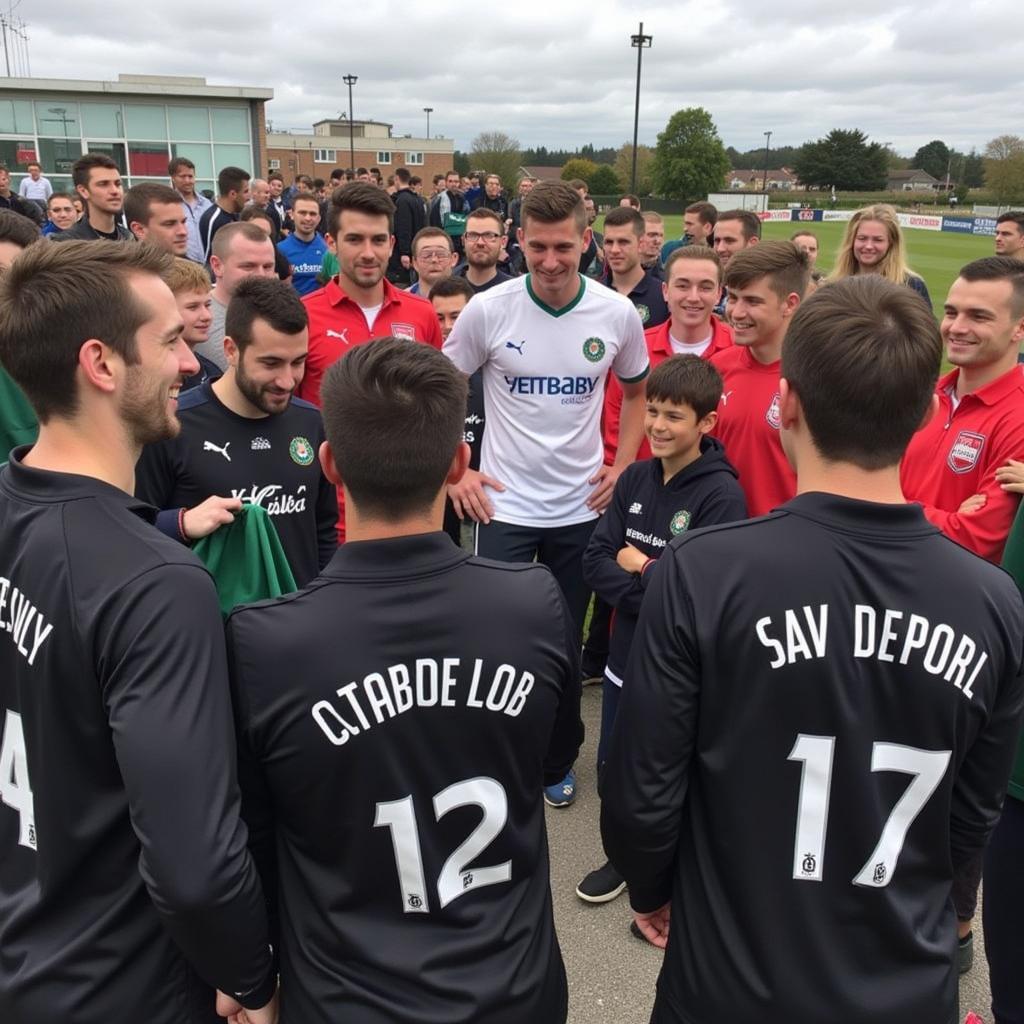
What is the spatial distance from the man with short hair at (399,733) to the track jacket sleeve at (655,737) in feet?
0.58

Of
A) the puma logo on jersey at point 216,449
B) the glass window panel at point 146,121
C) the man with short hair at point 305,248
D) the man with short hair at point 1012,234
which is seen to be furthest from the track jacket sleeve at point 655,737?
A: the glass window panel at point 146,121

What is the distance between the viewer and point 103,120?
1080 inches

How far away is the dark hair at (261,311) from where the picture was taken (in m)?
2.97

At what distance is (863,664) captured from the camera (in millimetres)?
1470

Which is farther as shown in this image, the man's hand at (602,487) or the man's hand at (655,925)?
the man's hand at (602,487)

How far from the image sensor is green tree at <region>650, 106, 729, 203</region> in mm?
72312

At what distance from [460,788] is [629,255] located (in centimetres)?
548

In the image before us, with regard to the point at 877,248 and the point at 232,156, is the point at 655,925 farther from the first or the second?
the point at 232,156

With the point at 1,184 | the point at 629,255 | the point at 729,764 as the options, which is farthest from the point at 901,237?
the point at 1,184

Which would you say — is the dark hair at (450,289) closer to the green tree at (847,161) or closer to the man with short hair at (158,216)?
the man with short hair at (158,216)

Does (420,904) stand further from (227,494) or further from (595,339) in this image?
(595,339)

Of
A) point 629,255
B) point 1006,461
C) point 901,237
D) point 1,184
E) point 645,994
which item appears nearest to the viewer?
point 645,994

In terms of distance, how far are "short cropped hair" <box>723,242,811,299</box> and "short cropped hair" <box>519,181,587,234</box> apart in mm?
739

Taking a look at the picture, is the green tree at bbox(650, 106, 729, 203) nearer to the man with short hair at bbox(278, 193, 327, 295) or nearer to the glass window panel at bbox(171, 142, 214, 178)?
the glass window panel at bbox(171, 142, 214, 178)
